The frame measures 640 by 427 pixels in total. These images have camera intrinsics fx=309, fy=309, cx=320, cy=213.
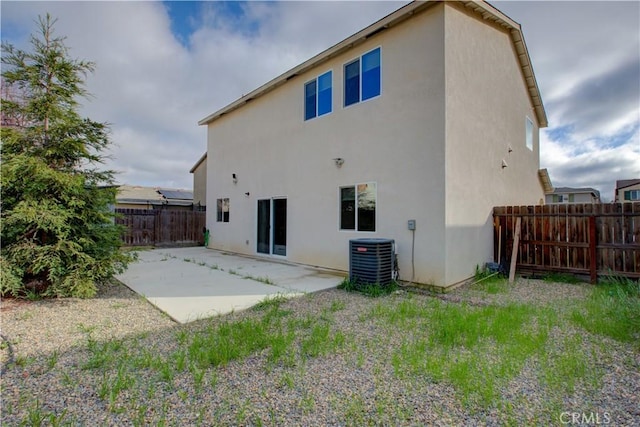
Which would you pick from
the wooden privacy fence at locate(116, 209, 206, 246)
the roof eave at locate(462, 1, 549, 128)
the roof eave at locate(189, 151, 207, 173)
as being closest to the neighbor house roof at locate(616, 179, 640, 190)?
the roof eave at locate(462, 1, 549, 128)

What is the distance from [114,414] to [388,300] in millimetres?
4375

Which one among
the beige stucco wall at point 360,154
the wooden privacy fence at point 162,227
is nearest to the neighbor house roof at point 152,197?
the wooden privacy fence at point 162,227

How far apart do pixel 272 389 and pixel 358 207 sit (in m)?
5.56

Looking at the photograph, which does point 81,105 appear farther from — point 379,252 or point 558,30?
point 558,30

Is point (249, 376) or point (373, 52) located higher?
point (373, 52)

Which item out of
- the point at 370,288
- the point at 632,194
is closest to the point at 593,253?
the point at 370,288

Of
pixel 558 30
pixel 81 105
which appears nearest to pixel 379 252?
pixel 81 105

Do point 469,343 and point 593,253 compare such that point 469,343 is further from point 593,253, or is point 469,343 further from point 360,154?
point 593,253

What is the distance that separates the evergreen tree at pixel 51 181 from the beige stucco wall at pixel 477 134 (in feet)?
22.7

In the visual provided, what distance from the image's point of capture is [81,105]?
235 inches

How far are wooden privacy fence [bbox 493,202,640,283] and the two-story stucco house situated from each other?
52 cm

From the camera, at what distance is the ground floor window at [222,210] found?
516 inches

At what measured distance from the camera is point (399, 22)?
7008mm

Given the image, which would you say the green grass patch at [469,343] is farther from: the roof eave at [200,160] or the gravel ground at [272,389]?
the roof eave at [200,160]
